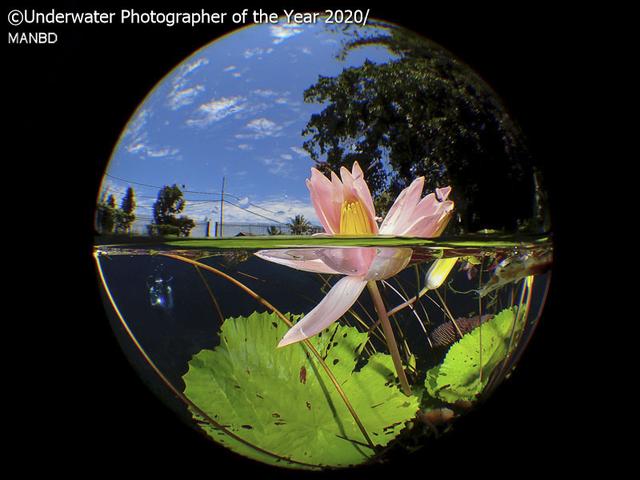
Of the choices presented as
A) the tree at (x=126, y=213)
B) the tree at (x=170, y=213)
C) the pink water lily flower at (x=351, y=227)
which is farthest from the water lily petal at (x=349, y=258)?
the tree at (x=126, y=213)

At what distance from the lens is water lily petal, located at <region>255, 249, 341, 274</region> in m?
0.86

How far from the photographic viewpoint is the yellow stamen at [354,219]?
877mm

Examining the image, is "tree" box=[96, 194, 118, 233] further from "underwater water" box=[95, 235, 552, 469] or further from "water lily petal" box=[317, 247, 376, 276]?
"water lily petal" box=[317, 247, 376, 276]

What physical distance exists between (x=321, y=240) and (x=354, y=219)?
2.5 inches

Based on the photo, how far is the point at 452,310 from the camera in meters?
0.91

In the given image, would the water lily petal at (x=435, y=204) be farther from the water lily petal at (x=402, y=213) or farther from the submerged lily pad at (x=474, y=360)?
the submerged lily pad at (x=474, y=360)

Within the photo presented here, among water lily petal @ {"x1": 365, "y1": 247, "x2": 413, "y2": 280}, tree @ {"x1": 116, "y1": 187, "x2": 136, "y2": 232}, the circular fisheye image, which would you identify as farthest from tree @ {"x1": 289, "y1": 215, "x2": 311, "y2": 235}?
tree @ {"x1": 116, "y1": 187, "x2": 136, "y2": 232}

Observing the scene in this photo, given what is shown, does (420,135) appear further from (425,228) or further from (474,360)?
(474,360)

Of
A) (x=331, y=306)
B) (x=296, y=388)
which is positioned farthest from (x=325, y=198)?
(x=296, y=388)

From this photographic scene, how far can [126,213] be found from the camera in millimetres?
980

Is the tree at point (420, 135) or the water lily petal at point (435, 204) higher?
the tree at point (420, 135)

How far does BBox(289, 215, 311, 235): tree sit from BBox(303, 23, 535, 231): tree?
84mm

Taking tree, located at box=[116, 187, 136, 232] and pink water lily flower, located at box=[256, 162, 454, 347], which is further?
tree, located at box=[116, 187, 136, 232]

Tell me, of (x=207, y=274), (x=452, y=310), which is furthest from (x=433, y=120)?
(x=207, y=274)
